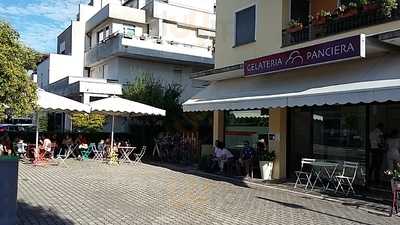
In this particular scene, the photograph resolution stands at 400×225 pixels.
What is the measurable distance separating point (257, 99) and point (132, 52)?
2003 cm

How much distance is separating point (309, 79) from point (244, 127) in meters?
5.70

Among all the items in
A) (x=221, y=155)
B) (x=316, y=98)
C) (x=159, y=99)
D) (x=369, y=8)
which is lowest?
(x=221, y=155)

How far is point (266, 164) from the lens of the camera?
1742 cm

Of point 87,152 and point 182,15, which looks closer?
point 87,152

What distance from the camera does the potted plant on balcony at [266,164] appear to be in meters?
17.4

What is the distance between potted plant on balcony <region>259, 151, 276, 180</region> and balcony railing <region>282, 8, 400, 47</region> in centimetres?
389

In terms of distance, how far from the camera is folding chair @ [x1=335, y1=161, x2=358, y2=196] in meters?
14.0

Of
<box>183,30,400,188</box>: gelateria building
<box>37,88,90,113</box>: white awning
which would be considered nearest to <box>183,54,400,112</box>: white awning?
<box>183,30,400,188</box>: gelateria building

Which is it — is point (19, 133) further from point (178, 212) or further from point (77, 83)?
point (178, 212)

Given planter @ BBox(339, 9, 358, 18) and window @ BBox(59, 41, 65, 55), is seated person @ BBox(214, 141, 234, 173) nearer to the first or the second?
planter @ BBox(339, 9, 358, 18)

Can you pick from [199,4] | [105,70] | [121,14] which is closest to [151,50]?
[121,14]

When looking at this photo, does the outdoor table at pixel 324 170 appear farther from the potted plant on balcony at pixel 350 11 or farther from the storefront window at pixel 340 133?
the potted plant on balcony at pixel 350 11

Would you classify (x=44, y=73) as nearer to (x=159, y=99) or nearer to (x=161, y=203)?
(x=159, y=99)

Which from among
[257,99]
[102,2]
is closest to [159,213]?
[257,99]
